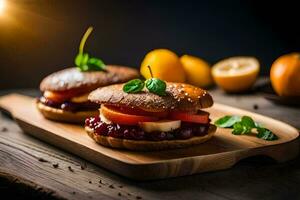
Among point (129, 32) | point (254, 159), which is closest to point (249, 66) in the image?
point (129, 32)

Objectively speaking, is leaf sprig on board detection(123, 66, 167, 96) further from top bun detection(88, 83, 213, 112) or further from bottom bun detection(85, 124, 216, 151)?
bottom bun detection(85, 124, 216, 151)

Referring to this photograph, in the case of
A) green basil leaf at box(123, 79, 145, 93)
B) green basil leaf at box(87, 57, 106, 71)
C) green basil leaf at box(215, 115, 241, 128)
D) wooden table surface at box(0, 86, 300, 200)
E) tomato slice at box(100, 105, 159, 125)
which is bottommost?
wooden table surface at box(0, 86, 300, 200)

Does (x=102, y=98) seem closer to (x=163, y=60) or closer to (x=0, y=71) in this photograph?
(x=163, y=60)

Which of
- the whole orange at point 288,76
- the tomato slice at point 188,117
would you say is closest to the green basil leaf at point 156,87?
the tomato slice at point 188,117

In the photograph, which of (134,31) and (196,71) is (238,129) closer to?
(196,71)

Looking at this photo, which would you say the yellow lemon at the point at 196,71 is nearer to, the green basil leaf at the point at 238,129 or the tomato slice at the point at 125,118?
the green basil leaf at the point at 238,129

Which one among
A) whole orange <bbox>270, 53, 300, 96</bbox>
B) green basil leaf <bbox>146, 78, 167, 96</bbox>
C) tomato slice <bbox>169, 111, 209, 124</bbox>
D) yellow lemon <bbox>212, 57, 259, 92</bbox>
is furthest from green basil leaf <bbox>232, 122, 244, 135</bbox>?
yellow lemon <bbox>212, 57, 259, 92</bbox>

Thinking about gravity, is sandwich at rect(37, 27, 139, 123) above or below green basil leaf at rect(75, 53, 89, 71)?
below
